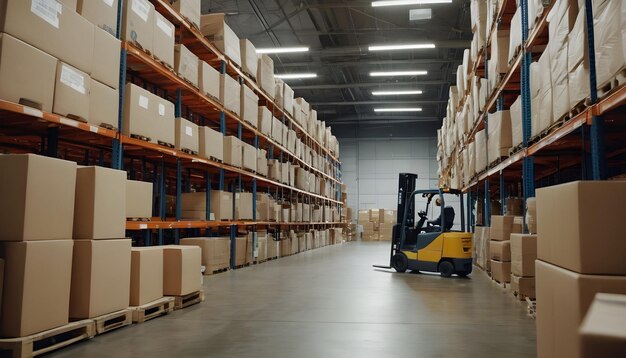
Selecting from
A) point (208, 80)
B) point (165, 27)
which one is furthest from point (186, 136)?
point (165, 27)

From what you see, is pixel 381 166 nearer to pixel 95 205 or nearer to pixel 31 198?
pixel 95 205

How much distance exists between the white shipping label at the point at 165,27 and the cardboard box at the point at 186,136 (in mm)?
1220

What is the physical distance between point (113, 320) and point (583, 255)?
3.72m

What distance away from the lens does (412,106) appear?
2325cm

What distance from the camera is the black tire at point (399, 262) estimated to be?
29.0 feet

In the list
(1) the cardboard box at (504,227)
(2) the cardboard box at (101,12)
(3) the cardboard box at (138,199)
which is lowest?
(1) the cardboard box at (504,227)

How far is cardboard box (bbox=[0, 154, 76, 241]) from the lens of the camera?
3141 mm

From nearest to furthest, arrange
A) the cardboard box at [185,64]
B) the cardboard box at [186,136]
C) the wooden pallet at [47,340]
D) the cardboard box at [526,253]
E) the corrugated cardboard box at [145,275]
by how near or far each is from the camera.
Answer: the wooden pallet at [47,340] < the corrugated cardboard box at [145,275] < the cardboard box at [526,253] < the cardboard box at [186,136] < the cardboard box at [185,64]

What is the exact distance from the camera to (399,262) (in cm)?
895

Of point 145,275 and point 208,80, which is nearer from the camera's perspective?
point 145,275

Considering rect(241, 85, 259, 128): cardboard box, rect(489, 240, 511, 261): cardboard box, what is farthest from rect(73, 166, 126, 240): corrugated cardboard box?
rect(241, 85, 259, 128): cardboard box

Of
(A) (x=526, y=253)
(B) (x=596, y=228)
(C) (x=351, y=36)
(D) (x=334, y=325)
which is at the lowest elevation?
(D) (x=334, y=325)

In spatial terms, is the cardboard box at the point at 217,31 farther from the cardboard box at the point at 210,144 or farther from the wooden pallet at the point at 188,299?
the wooden pallet at the point at 188,299

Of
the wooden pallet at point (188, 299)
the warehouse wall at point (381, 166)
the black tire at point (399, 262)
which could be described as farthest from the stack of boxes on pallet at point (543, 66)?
the warehouse wall at point (381, 166)
